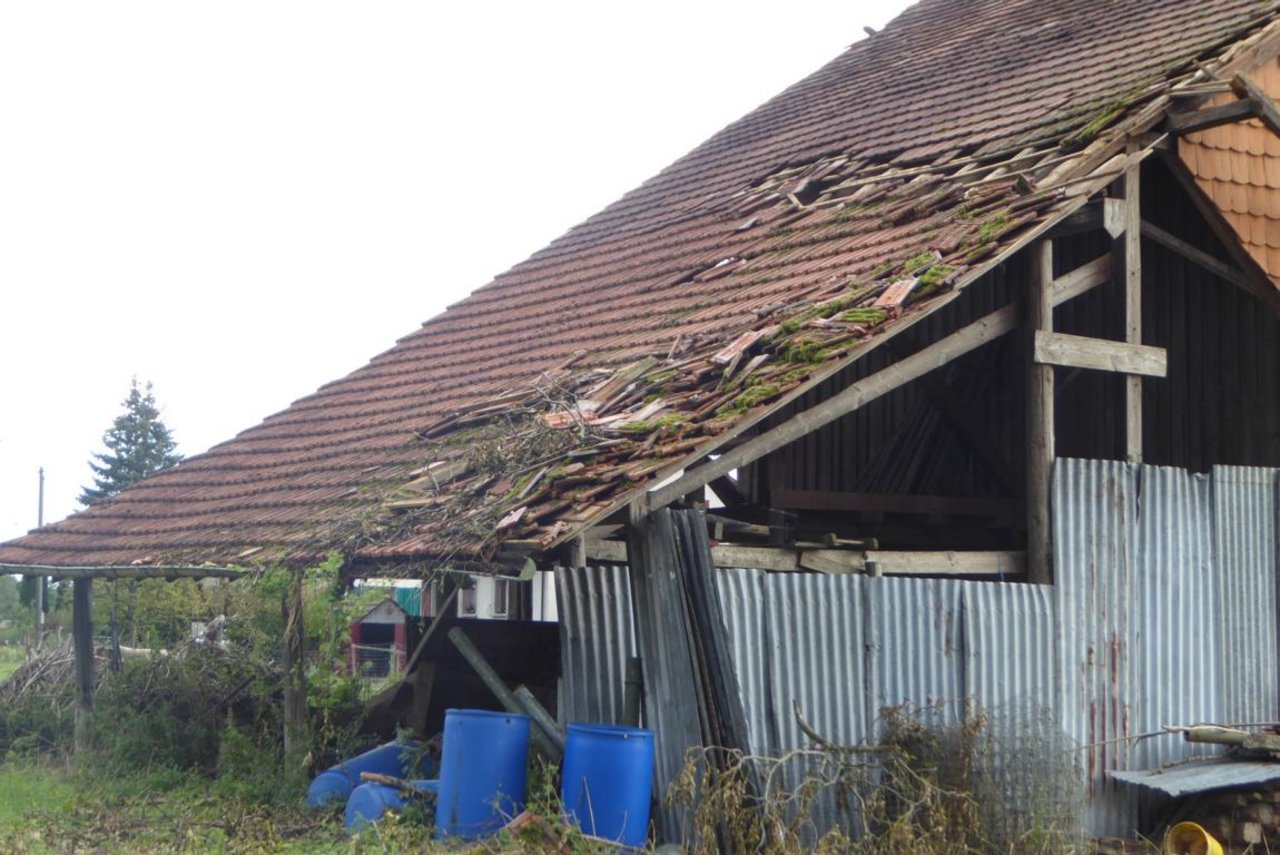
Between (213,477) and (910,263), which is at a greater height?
(910,263)

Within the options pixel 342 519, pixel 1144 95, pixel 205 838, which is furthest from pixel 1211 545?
pixel 205 838

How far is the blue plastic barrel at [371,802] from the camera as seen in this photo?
834 cm

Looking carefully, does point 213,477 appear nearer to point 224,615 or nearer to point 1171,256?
point 224,615

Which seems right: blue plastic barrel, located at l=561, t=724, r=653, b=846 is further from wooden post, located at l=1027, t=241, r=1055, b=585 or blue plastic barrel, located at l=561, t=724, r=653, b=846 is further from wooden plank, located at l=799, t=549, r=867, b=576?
wooden post, located at l=1027, t=241, r=1055, b=585

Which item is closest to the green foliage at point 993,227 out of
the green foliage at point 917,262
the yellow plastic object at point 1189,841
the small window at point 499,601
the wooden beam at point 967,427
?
the green foliage at point 917,262

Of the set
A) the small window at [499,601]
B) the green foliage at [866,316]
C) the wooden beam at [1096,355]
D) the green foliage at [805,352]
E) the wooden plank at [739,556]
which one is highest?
the green foliage at [866,316]

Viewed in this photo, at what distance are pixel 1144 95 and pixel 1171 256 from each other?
2.09 m

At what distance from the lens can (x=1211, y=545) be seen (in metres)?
A: 9.57

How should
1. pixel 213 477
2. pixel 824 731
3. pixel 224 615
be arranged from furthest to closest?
pixel 224 615, pixel 213 477, pixel 824 731

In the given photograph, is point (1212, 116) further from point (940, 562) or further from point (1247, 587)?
point (940, 562)

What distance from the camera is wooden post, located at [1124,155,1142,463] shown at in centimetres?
910

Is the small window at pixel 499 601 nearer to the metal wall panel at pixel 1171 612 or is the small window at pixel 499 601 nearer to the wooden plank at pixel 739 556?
the wooden plank at pixel 739 556

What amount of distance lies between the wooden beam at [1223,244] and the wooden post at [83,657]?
9.88m

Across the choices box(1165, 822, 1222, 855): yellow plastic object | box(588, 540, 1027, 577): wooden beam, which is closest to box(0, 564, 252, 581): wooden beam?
box(588, 540, 1027, 577): wooden beam
